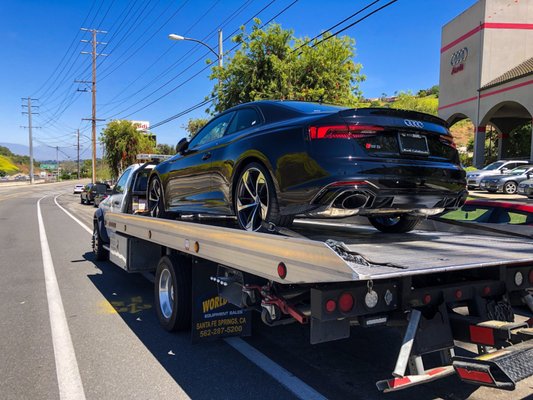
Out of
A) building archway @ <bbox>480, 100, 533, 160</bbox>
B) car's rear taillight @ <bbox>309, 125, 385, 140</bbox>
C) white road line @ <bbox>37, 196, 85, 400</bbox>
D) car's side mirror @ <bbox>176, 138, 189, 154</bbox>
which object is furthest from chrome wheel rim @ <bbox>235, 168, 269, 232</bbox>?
building archway @ <bbox>480, 100, 533, 160</bbox>

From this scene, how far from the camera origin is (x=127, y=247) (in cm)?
630

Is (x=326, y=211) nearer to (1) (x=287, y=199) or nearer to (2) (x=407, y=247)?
(1) (x=287, y=199)

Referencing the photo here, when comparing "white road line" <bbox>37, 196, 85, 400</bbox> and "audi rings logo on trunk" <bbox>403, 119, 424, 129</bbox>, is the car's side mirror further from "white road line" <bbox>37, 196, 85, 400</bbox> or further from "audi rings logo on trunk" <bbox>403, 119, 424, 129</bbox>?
"audi rings logo on trunk" <bbox>403, 119, 424, 129</bbox>

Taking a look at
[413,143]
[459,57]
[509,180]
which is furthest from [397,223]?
[459,57]

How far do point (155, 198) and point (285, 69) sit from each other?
963 centimetres

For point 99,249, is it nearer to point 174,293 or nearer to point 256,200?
point 174,293

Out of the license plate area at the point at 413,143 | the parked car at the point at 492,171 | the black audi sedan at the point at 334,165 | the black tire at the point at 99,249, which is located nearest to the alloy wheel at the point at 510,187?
the parked car at the point at 492,171

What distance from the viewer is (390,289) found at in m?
2.95

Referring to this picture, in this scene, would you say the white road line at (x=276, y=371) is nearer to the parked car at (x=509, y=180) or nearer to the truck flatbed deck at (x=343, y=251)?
the truck flatbed deck at (x=343, y=251)

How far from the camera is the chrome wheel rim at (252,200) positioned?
4.16 m

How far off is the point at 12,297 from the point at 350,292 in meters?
5.85

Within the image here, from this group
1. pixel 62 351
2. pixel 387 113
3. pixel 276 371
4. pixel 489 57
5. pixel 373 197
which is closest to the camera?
pixel 373 197

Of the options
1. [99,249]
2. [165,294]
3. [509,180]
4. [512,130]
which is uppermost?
[512,130]

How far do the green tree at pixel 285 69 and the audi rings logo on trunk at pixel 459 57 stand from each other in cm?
1754
